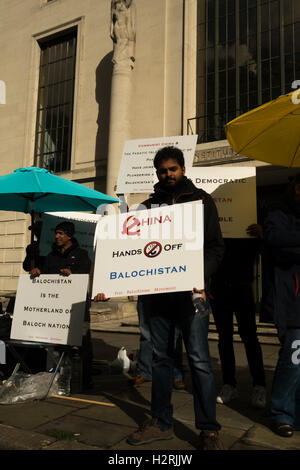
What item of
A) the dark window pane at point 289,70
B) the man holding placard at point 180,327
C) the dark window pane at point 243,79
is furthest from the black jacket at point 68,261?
the dark window pane at point 243,79

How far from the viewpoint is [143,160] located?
14.8ft

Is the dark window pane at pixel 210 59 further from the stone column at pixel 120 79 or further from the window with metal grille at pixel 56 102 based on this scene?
the window with metal grille at pixel 56 102

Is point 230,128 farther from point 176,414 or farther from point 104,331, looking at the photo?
point 104,331

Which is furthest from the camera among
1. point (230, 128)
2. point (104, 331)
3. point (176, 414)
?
point (104, 331)

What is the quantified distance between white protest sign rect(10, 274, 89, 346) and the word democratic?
123 cm

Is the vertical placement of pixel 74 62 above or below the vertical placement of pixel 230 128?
above

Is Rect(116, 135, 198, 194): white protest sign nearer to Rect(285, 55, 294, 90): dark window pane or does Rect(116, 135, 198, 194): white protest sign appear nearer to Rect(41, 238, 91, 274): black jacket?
Rect(41, 238, 91, 274): black jacket

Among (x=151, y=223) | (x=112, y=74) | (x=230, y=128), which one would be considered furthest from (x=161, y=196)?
(x=112, y=74)

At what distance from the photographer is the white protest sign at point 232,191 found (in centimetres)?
396

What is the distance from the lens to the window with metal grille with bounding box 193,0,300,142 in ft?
36.9

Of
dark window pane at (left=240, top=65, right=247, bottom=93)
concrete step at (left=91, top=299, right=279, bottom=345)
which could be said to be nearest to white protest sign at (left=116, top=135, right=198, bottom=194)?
concrete step at (left=91, top=299, right=279, bottom=345)

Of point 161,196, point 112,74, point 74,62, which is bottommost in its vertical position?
point 161,196
